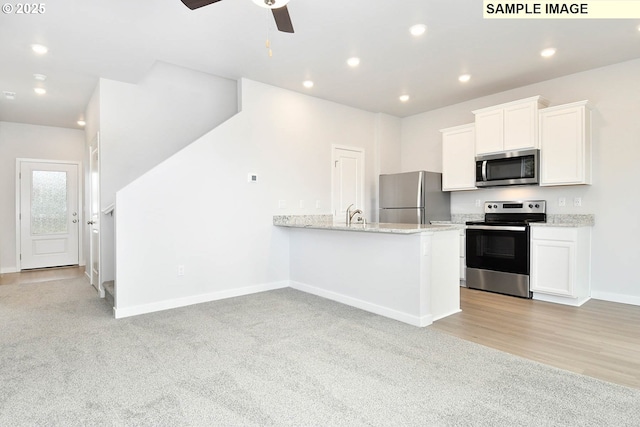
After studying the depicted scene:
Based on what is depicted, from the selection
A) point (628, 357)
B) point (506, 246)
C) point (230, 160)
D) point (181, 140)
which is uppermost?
point (181, 140)

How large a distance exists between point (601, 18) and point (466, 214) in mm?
2971

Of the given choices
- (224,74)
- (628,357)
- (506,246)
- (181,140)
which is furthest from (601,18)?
(181,140)

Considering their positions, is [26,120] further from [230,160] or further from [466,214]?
[466,214]

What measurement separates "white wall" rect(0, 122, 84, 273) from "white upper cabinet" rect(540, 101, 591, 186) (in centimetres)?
829

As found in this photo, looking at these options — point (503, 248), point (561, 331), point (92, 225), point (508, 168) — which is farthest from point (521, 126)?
point (92, 225)

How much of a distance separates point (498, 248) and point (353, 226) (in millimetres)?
2135

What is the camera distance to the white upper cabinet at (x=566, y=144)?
13.4ft

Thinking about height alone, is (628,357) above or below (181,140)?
below

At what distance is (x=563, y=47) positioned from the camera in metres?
3.68

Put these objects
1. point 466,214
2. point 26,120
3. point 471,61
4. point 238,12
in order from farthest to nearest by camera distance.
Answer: point 26,120, point 466,214, point 471,61, point 238,12

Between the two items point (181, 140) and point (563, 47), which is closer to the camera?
point (563, 47)

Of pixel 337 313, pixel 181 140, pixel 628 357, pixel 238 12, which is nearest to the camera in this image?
pixel 628 357

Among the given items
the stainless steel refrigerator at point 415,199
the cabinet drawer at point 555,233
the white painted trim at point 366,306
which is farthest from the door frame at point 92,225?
the cabinet drawer at point 555,233

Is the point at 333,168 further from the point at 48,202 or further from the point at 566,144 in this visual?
the point at 48,202
